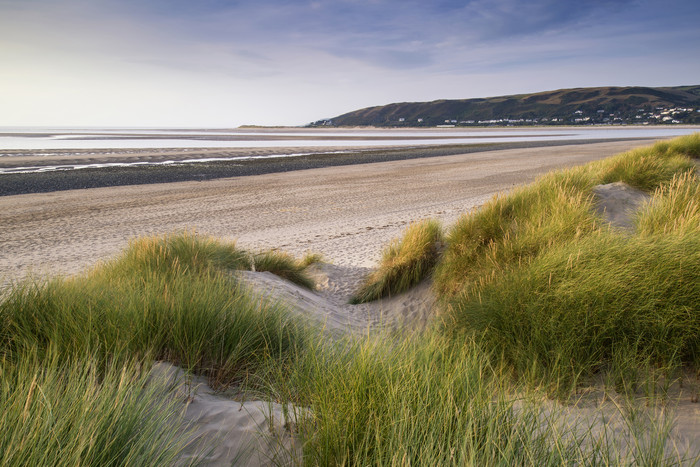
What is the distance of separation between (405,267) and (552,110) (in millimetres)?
156772

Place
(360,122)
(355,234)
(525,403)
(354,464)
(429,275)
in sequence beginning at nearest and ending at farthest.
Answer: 1. (354,464)
2. (525,403)
3. (429,275)
4. (355,234)
5. (360,122)

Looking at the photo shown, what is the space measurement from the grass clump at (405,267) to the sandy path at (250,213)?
1592mm

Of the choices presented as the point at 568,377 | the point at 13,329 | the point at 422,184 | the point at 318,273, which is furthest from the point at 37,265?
the point at 422,184

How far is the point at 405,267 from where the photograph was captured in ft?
20.7

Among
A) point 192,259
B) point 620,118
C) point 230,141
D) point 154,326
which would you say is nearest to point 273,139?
point 230,141

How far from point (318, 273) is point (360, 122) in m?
168

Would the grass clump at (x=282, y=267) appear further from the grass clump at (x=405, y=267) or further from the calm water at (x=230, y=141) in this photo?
the calm water at (x=230, y=141)

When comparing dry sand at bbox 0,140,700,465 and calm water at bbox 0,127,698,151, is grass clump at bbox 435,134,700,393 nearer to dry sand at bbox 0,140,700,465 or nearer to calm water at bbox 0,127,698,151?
dry sand at bbox 0,140,700,465

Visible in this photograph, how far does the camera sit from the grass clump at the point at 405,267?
6.26 meters

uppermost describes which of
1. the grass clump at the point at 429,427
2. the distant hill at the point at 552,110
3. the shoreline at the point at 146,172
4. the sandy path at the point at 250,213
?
the distant hill at the point at 552,110

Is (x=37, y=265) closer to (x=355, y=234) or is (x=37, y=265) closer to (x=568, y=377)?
(x=355, y=234)

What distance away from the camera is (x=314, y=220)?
39.8 feet

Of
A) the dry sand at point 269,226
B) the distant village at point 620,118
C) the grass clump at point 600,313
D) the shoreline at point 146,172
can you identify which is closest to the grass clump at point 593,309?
the grass clump at point 600,313

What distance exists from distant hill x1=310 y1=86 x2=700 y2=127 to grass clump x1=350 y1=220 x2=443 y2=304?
434ft
